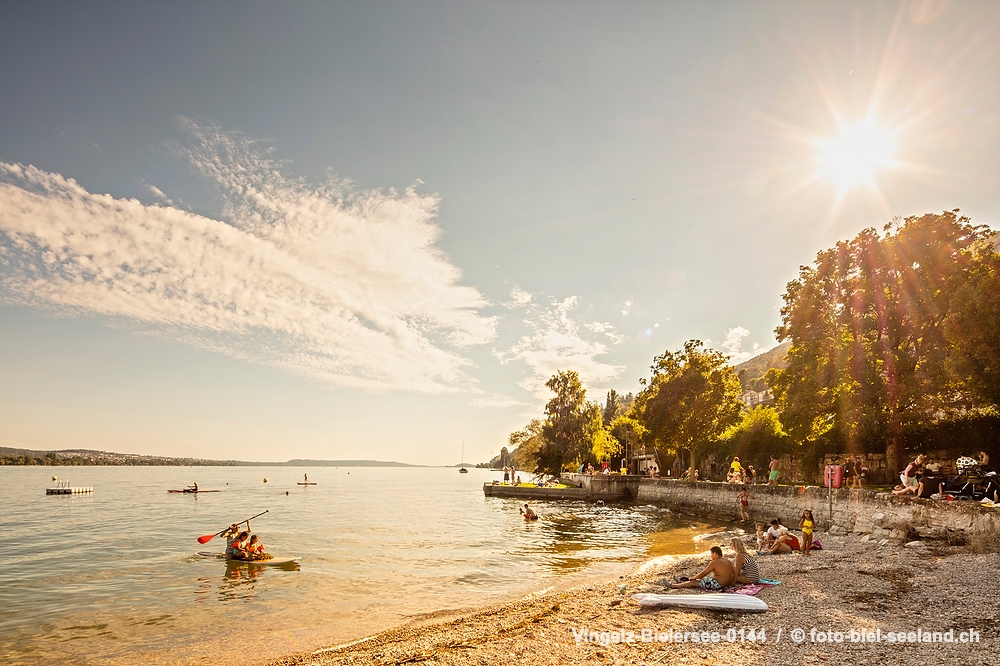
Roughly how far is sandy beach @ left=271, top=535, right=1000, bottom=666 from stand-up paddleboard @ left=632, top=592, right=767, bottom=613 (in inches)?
9.1

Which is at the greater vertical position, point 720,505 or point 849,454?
point 849,454

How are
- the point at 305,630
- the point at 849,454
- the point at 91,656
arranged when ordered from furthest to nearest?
1. the point at 849,454
2. the point at 305,630
3. the point at 91,656

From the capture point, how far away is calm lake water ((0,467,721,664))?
11750mm

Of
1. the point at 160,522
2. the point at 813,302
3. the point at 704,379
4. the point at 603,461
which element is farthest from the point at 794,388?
the point at 603,461

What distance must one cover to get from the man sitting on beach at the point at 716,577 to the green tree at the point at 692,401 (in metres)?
35.6

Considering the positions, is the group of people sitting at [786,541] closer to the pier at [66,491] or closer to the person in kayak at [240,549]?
the person in kayak at [240,549]

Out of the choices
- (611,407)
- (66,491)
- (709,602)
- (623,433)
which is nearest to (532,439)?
(623,433)

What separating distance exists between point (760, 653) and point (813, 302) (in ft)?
82.2

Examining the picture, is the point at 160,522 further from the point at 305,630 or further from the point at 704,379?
the point at 704,379

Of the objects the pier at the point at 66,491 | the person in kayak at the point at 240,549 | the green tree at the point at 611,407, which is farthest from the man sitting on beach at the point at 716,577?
the green tree at the point at 611,407

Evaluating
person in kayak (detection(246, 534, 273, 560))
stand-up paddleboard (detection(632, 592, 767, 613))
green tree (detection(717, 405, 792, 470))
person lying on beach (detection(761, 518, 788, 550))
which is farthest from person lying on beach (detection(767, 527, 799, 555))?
green tree (detection(717, 405, 792, 470))

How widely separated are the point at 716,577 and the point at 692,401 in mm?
36482

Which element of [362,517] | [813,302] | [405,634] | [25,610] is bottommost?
[362,517]

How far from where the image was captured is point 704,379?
4681 cm
